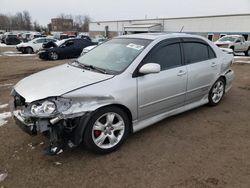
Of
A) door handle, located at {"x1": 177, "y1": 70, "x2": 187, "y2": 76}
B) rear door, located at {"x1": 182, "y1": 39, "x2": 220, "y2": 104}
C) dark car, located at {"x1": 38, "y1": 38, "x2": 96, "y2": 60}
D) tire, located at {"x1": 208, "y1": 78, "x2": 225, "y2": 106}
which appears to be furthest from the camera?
dark car, located at {"x1": 38, "y1": 38, "x2": 96, "y2": 60}

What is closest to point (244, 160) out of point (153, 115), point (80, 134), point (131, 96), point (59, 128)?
point (153, 115)

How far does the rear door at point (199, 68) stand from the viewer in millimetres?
4656

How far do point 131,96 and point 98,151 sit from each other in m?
0.89

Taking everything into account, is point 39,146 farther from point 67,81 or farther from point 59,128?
point 67,81

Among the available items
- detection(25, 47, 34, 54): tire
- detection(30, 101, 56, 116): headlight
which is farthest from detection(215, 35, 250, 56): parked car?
detection(30, 101, 56, 116): headlight

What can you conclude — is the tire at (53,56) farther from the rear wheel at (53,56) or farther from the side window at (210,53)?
the side window at (210,53)

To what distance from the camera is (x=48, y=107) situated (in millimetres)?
3102

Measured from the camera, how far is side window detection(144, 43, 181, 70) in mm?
4074

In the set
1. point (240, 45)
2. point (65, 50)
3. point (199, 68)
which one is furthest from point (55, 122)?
point (240, 45)

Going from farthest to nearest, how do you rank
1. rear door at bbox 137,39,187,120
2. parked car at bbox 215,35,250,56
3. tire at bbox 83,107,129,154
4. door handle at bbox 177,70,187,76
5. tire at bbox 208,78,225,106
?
1. parked car at bbox 215,35,250,56
2. tire at bbox 208,78,225,106
3. door handle at bbox 177,70,187,76
4. rear door at bbox 137,39,187,120
5. tire at bbox 83,107,129,154

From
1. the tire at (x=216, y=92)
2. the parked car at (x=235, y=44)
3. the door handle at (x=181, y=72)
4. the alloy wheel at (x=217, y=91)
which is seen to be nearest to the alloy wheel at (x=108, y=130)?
the door handle at (x=181, y=72)

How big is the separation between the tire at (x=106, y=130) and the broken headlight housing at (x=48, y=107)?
40cm

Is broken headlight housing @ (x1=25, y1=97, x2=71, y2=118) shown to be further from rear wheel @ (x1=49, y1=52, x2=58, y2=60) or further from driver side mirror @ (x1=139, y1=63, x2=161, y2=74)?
rear wheel @ (x1=49, y1=52, x2=58, y2=60)

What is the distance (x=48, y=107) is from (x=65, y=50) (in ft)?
49.3
